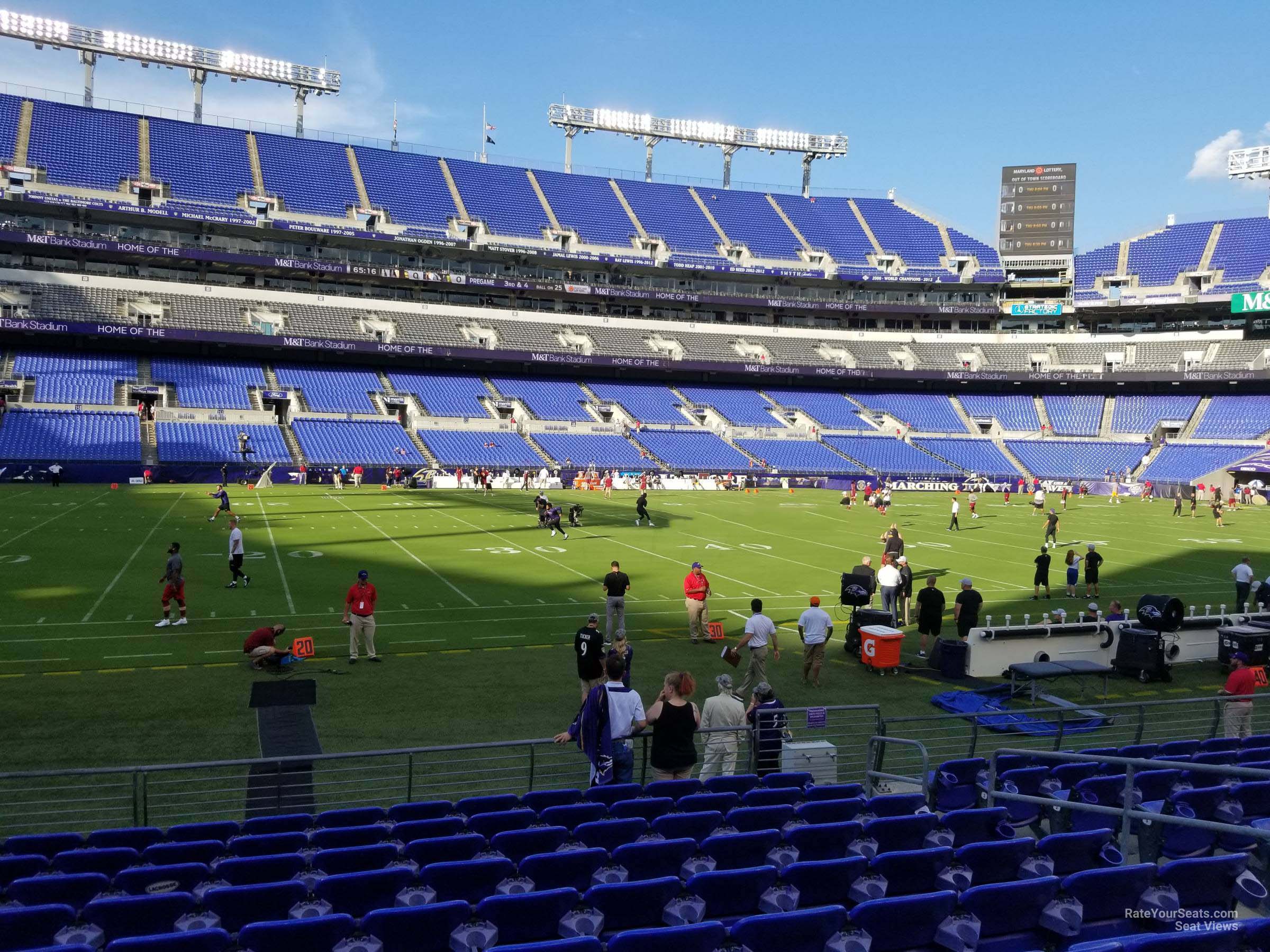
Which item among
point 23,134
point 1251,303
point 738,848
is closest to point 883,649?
point 738,848

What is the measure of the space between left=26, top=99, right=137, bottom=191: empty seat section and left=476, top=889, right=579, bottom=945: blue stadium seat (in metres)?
74.5

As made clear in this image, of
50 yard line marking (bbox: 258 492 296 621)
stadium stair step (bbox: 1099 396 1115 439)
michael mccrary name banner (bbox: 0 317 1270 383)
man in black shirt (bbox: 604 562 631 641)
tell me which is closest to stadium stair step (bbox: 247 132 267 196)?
michael mccrary name banner (bbox: 0 317 1270 383)

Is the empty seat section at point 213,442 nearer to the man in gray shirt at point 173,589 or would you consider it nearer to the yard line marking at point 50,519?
the yard line marking at point 50,519

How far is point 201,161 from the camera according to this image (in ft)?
240

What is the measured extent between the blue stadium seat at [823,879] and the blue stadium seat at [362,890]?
2.53 m

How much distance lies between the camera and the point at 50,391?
185 feet

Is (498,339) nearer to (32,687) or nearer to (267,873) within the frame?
(32,687)

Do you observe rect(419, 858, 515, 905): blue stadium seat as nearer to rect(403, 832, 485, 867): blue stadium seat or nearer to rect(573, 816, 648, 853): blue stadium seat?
rect(403, 832, 485, 867): blue stadium seat

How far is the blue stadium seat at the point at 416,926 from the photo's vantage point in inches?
212

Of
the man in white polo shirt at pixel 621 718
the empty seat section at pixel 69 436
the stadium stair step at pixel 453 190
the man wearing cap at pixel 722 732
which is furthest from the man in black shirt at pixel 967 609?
the stadium stair step at pixel 453 190

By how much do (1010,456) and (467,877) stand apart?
236 ft

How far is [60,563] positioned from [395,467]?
3002 cm

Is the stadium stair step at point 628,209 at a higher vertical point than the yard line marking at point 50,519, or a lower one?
higher

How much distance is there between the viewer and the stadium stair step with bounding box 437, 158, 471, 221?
78875mm
